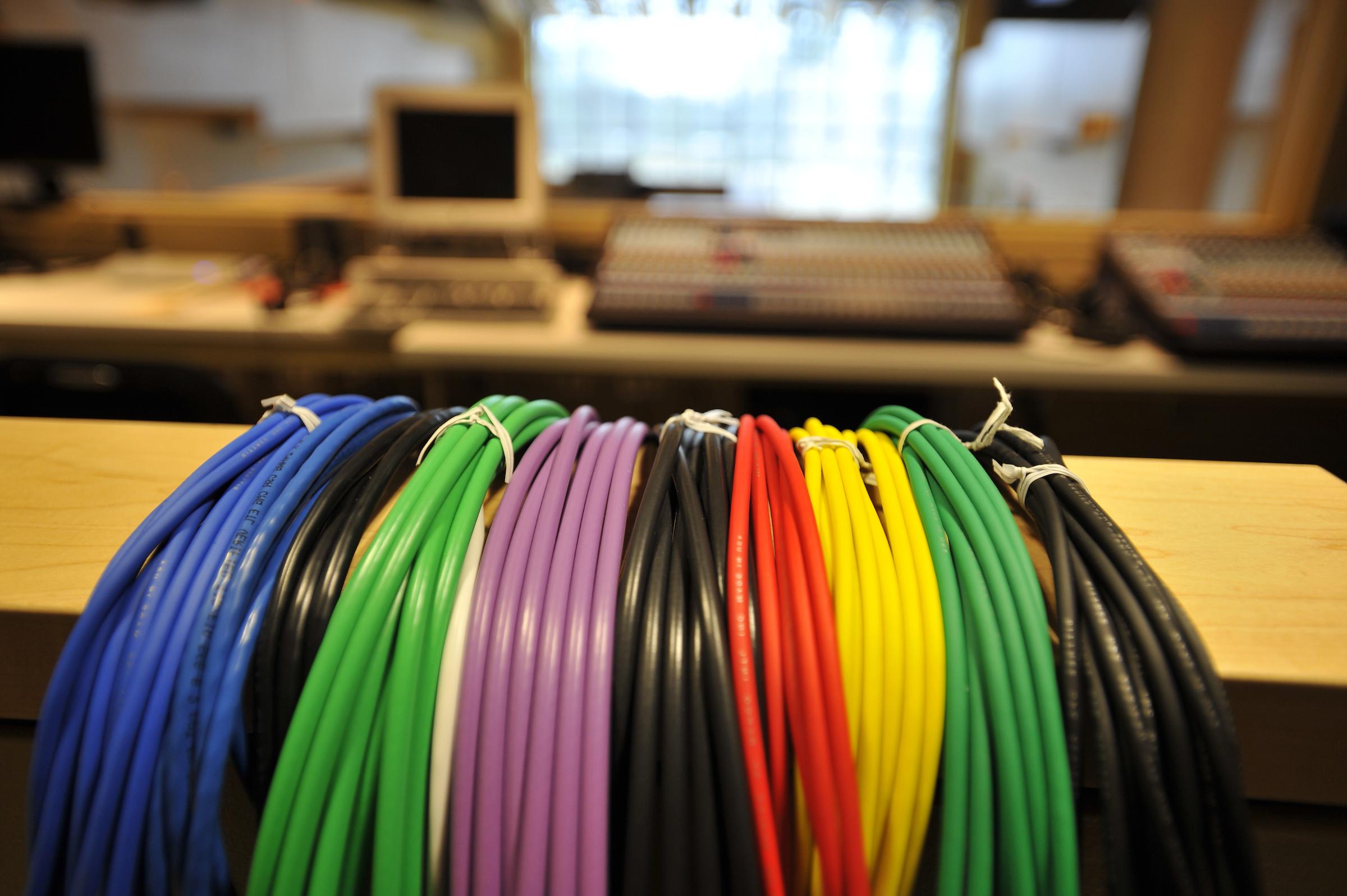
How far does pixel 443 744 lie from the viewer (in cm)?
30

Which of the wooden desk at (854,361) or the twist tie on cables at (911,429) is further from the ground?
the twist tie on cables at (911,429)

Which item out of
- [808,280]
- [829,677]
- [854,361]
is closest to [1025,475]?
[829,677]

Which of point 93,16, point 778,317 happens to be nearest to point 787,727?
point 778,317

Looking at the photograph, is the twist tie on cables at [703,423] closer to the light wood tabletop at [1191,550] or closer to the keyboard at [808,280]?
the light wood tabletop at [1191,550]

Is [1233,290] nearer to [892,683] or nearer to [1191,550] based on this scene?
[1191,550]

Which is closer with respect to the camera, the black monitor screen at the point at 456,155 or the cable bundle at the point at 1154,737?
the cable bundle at the point at 1154,737

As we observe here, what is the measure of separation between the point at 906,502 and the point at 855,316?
3.67ft

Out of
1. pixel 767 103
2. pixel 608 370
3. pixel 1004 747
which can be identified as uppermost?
pixel 767 103

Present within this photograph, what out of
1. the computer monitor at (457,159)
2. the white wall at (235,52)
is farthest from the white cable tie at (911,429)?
the white wall at (235,52)

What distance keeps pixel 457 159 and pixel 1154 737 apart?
182cm

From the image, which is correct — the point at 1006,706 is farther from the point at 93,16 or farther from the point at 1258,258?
the point at 93,16

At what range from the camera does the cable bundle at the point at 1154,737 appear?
0.28 m

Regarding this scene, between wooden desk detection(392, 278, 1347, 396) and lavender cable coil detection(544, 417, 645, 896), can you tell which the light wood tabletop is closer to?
lavender cable coil detection(544, 417, 645, 896)

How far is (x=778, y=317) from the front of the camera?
4.72ft
